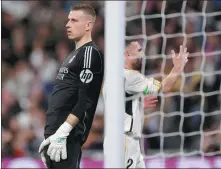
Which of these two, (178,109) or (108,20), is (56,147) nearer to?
(108,20)

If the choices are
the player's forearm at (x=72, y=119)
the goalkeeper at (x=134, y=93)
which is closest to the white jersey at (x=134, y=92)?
the goalkeeper at (x=134, y=93)

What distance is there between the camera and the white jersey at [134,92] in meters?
4.69

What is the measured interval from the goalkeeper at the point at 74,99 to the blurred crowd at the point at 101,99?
8.82 ft

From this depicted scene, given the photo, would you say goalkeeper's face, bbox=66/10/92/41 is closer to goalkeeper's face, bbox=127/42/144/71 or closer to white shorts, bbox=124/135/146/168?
goalkeeper's face, bbox=127/42/144/71

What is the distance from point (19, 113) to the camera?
7.45 metres

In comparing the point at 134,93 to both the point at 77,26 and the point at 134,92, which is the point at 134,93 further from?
the point at 77,26

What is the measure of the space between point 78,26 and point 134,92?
72cm

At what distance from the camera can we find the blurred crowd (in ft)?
23.2

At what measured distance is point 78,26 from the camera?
423 cm

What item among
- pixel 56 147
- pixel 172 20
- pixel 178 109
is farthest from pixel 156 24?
pixel 56 147

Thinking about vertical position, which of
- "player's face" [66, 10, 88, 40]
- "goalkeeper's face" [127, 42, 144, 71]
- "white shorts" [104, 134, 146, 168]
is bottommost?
"white shorts" [104, 134, 146, 168]

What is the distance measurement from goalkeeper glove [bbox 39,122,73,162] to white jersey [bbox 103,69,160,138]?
0.69 metres

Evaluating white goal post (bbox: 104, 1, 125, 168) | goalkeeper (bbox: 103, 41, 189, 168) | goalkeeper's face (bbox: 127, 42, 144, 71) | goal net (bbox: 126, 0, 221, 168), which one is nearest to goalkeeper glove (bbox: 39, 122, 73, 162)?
goalkeeper (bbox: 103, 41, 189, 168)

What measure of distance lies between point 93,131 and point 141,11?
4.03 ft
